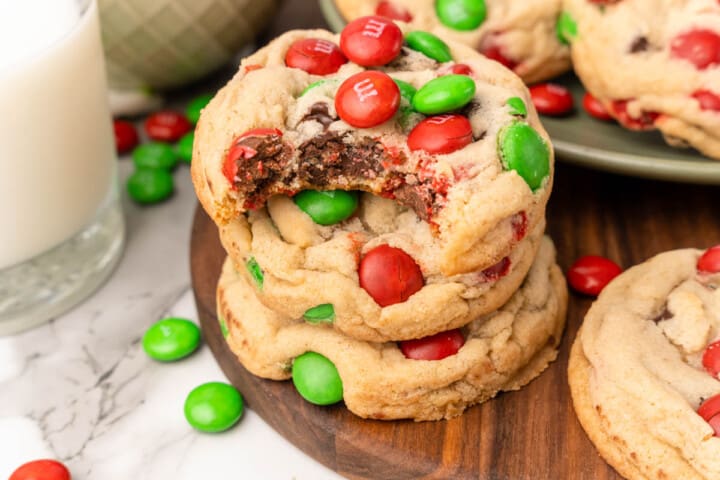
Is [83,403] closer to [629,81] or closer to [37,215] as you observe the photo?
[37,215]

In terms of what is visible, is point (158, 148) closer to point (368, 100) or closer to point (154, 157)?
point (154, 157)

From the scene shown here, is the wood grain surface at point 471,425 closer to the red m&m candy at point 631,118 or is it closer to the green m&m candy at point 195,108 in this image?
the red m&m candy at point 631,118

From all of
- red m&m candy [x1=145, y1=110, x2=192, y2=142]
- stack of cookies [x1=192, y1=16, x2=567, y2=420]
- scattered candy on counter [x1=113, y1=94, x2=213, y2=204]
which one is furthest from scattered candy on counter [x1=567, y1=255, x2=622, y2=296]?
red m&m candy [x1=145, y1=110, x2=192, y2=142]

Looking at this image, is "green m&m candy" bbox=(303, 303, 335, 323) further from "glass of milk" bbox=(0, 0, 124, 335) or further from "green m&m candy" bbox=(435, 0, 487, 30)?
"green m&m candy" bbox=(435, 0, 487, 30)

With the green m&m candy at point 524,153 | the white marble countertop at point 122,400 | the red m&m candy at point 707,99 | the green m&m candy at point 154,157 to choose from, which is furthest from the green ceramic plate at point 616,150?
the white marble countertop at point 122,400

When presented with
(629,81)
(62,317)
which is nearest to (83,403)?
(62,317)

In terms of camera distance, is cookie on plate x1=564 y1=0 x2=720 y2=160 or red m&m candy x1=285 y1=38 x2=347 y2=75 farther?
cookie on plate x1=564 y1=0 x2=720 y2=160

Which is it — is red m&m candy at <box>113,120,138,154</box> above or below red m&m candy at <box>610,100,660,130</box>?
below

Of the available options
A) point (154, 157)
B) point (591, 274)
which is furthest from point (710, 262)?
point (154, 157)
